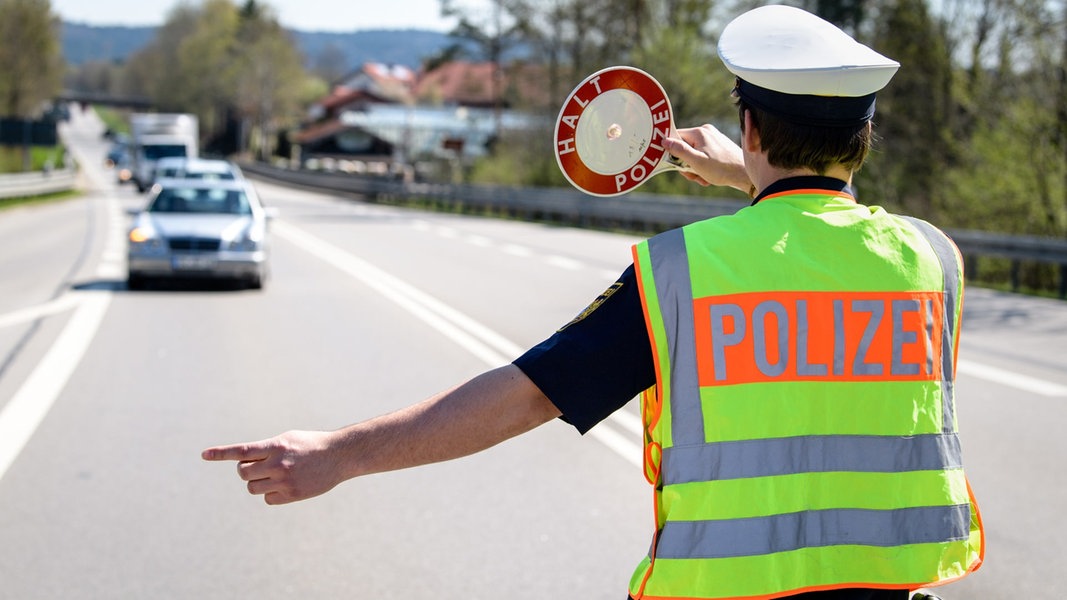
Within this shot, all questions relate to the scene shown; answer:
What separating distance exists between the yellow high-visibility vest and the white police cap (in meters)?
0.15

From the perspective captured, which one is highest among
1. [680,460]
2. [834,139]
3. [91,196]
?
[834,139]

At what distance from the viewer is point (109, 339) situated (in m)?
11.5

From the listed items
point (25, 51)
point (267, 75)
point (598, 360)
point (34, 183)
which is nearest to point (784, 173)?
point (598, 360)

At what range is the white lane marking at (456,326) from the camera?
7703 millimetres

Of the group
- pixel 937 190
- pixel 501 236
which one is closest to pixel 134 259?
pixel 501 236

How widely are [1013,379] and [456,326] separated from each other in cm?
535

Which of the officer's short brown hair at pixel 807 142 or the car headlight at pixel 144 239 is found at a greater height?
the officer's short brown hair at pixel 807 142

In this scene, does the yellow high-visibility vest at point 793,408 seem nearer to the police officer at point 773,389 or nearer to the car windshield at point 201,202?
the police officer at point 773,389

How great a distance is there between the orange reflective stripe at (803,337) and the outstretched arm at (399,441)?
29cm

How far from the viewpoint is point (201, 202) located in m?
17.0

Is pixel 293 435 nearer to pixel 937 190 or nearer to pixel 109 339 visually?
pixel 109 339

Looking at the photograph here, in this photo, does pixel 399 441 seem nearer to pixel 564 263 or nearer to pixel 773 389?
pixel 773 389

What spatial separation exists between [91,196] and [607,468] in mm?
47639

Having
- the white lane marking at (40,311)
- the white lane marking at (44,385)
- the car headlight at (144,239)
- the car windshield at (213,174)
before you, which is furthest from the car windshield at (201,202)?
the car windshield at (213,174)
